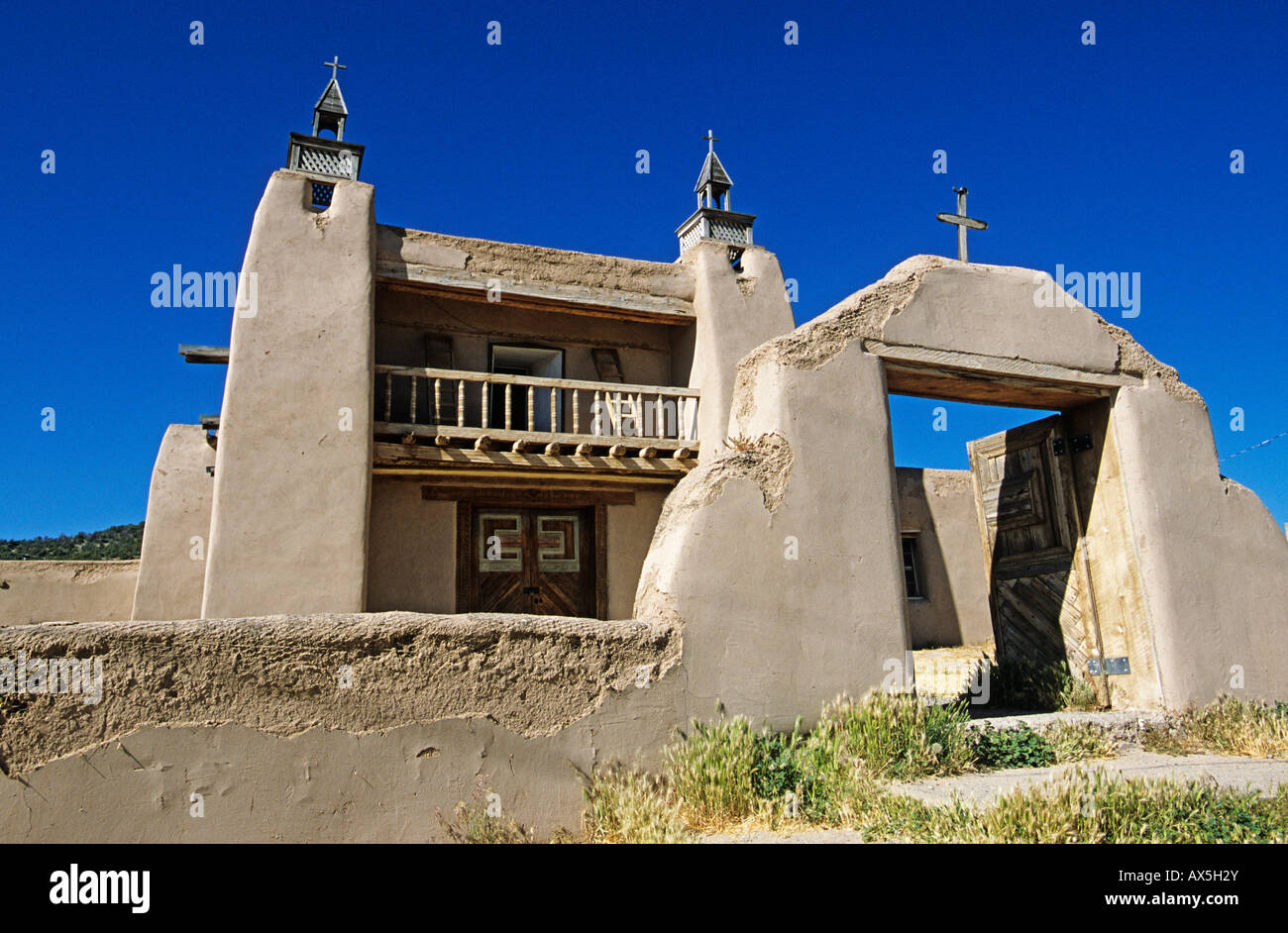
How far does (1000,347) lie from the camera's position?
24.9ft

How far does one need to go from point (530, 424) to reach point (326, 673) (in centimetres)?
706

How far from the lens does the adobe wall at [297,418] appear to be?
32.4 feet

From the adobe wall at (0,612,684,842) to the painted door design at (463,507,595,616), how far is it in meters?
6.93

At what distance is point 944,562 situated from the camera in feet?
53.8

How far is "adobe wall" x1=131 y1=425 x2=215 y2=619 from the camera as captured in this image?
12383 millimetres

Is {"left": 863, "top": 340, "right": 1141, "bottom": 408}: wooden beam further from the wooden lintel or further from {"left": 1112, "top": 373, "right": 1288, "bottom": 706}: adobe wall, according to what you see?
the wooden lintel

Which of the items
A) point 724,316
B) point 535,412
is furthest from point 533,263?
point 724,316

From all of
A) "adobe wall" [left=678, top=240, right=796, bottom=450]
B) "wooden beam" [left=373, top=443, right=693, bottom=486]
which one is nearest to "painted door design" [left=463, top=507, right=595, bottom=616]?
"wooden beam" [left=373, top=443, right=693, bottom=486]

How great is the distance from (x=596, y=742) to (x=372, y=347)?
22.9 ft

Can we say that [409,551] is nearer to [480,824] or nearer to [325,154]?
[325,154]
